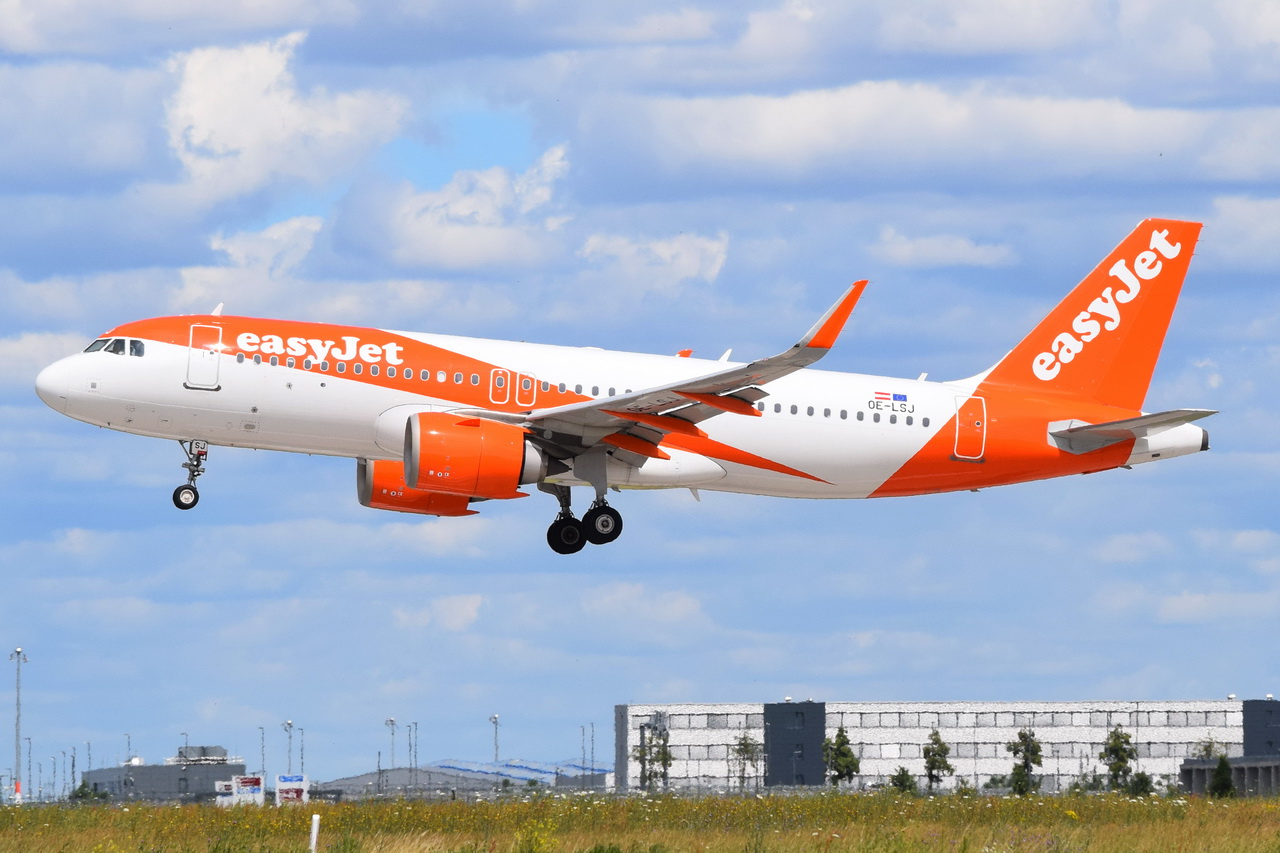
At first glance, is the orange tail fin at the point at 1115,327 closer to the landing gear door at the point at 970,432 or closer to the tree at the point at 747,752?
the landing gear door at the point at 970,432

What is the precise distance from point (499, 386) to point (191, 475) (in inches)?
286

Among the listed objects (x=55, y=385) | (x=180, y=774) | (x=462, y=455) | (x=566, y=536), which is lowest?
(x=180, y=774)

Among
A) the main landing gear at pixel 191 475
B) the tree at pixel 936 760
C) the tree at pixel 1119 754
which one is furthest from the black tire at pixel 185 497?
the tree at pixel 936 760

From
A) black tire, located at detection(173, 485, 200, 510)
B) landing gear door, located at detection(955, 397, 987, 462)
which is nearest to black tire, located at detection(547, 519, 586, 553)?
black tire, located at detection(173, 485, 200, 510)

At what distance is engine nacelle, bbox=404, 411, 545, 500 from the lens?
36.0 meters

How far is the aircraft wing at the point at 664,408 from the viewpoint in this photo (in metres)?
33.2

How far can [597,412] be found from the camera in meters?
Result: 36.9

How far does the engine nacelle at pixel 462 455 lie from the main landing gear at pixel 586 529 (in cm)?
308

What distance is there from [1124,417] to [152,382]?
23.7 metres

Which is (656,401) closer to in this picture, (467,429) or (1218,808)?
(467,429)

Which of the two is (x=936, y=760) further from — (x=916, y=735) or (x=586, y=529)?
→ (x=586, y=529)

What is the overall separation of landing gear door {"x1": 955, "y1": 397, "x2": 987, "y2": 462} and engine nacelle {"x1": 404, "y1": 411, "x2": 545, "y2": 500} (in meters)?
11.1

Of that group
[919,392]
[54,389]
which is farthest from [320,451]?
[919,392]

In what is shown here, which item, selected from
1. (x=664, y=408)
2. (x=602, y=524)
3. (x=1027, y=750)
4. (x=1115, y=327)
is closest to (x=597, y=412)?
(x=664, y=408)
